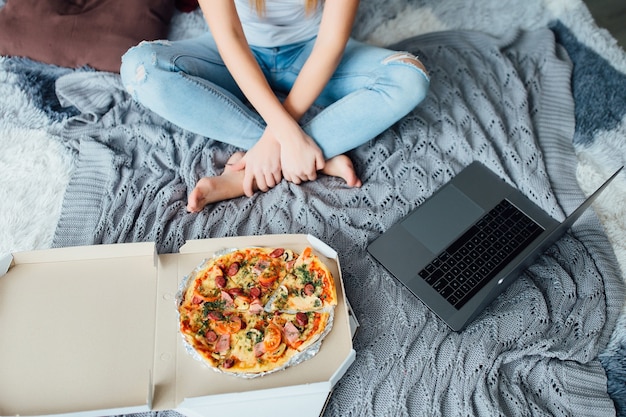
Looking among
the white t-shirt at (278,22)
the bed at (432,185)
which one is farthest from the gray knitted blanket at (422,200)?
the white t-shirt at (278,22)

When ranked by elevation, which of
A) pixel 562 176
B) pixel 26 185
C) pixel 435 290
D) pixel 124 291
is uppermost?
pixel 562 176

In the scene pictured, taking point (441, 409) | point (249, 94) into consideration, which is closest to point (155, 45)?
point (249, 94)

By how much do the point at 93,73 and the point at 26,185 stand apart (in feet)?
1.00

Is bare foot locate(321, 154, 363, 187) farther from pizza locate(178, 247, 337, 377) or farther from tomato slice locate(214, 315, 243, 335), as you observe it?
tomato slice locate(214, 315, 243, 335)

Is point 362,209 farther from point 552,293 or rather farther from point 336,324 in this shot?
point 552,293

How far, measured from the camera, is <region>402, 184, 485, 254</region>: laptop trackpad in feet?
3.28

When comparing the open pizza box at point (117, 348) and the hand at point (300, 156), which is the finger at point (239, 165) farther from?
the open pizza box at point (117, 348)

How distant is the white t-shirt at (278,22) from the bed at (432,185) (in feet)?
0.82

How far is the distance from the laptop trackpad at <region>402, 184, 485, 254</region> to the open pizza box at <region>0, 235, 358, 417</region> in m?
0.20

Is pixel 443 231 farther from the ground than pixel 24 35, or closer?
farther from the ground

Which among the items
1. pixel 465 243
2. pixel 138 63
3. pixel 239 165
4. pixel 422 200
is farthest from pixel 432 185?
pixel 138 63

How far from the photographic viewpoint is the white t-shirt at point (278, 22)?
109 centimetres

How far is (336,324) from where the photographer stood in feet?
2.82

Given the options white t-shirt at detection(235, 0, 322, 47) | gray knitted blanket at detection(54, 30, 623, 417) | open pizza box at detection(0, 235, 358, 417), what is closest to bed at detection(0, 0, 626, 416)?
gray knitted blanket at detection(54, 30, 623, 417)
